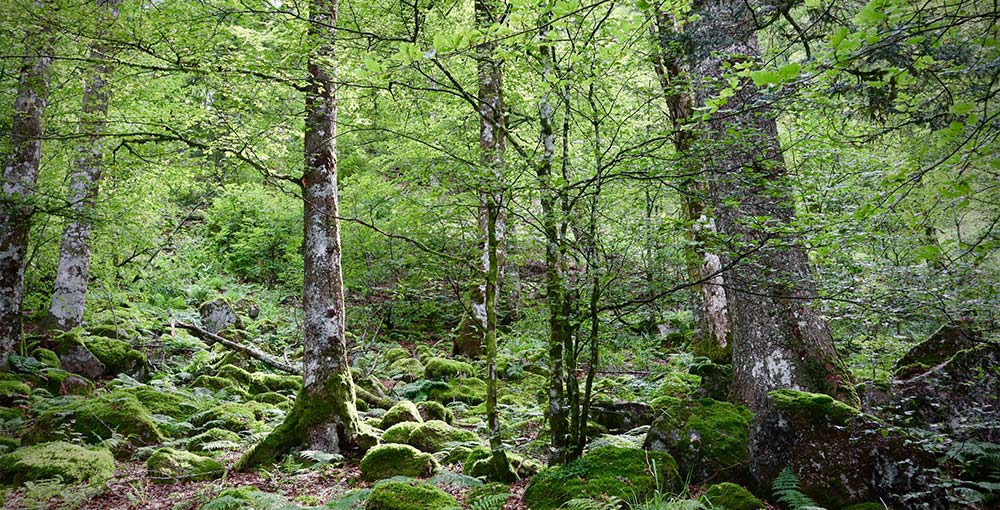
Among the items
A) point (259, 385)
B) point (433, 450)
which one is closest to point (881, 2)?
point (433, 450)

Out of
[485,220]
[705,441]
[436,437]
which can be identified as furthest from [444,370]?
[705,441]

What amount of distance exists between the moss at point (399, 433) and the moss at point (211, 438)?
186 cm

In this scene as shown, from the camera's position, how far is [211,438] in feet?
23.4

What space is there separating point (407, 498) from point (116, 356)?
26.3ft

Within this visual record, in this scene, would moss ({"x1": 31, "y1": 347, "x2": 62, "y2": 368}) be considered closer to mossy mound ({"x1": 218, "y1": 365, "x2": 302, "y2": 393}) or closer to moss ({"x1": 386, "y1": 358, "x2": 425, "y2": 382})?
mossy mound ({"x1": 218, "y1": 365, "x2": 302, "y2": 393})

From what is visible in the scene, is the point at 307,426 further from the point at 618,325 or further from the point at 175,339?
the point at 175,339

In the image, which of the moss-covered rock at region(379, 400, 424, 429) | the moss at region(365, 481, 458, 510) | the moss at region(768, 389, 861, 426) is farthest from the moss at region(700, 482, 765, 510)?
the moss-covered rock at region(379, 400, 424, 429)

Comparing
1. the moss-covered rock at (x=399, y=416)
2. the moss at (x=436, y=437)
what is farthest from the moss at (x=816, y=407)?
the moss-covered rock at (x=399, y=416)

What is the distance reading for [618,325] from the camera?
4621 mm

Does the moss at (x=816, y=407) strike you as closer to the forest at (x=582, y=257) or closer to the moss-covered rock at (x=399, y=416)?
the forest at (x=582, y=257)

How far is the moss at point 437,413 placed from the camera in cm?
848

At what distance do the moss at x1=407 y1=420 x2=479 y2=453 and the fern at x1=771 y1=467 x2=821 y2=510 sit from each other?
3.62m

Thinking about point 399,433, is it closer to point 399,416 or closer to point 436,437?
point 436,437

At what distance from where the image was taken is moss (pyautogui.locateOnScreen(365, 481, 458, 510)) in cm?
449
